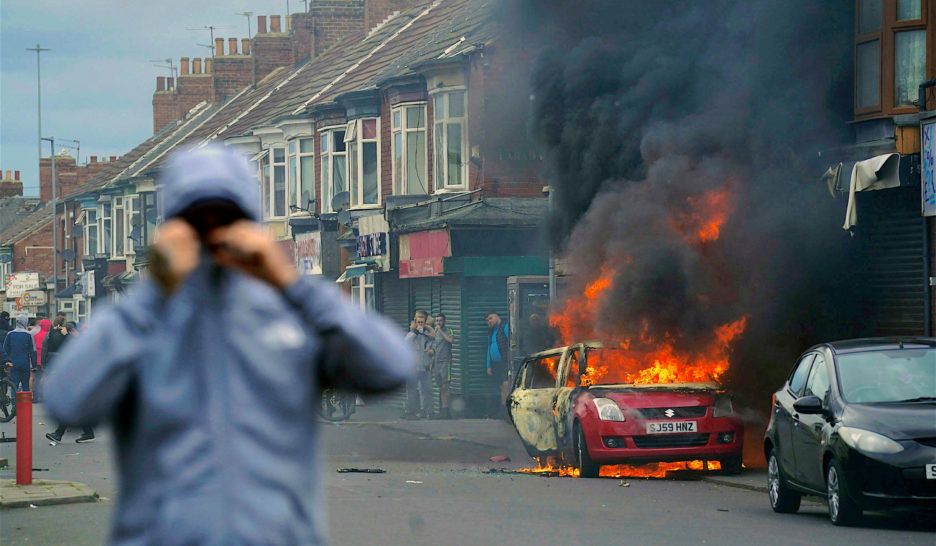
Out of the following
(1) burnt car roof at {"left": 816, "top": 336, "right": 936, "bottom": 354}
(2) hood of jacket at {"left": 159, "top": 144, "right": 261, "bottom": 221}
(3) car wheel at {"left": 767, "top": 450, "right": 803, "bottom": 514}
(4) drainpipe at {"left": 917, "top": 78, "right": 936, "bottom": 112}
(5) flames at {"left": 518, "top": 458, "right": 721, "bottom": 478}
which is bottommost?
(5) flames at {"left": 518, "top": 458, "right": 721, "bottom": 478}

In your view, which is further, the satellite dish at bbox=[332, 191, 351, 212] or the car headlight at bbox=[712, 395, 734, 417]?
the satellite dish at bbox=[332, 191, 351, 212]

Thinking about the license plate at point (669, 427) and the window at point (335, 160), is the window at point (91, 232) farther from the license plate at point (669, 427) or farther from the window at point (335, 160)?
the license plate at point (669, 427)

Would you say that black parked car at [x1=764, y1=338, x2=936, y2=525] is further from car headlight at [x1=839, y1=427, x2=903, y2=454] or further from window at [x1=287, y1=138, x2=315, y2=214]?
window at [x1=287, y1=138, x2=315, y2=214]

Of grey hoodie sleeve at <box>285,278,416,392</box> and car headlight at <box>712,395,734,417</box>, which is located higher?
grey hoodie sleeve at <box>285,278,416,392</box>

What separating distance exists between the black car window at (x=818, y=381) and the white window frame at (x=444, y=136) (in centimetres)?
1895

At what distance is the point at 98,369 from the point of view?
9.06ft

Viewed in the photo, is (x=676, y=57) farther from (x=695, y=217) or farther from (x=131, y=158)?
(x=131, y=158)

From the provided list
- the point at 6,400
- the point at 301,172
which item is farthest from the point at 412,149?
the point at 6,400

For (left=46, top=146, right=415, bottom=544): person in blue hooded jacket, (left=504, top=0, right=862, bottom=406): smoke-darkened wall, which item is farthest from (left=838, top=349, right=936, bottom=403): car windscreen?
(left=46, top=146, right=415, bottom=544): person in blue hooded jacket

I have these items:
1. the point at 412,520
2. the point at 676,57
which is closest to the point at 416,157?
the point at 676,57

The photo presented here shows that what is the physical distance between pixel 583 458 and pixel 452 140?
16472 mm

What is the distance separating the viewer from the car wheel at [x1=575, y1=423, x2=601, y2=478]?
14.2m

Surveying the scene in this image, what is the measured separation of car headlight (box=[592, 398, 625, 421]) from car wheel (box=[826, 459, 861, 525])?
364cm

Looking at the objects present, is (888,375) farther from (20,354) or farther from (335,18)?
(335,18)
